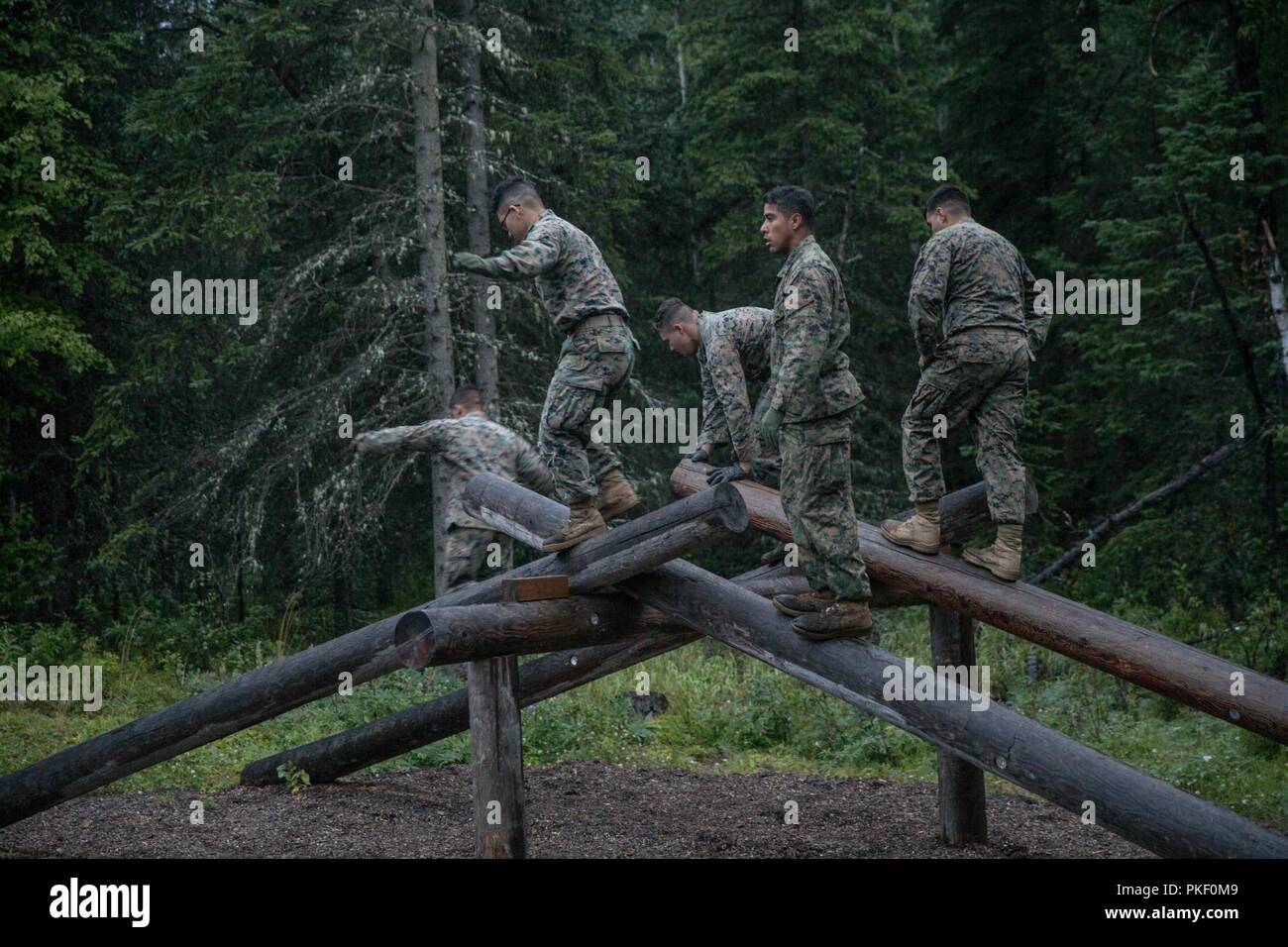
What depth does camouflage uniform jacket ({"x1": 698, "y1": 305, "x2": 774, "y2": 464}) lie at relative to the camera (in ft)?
25.1

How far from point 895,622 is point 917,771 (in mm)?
6703

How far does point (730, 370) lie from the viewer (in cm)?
785

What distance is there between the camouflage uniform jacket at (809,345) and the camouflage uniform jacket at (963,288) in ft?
2.65

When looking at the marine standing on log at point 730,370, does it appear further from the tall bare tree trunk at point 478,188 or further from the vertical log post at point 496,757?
the tall bare tree trunk at point 478,188

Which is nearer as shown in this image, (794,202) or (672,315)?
(794,202)

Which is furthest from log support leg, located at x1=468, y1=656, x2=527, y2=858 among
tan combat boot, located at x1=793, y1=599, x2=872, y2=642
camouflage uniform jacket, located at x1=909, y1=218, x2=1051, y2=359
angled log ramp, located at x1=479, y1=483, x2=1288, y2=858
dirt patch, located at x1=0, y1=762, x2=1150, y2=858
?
camouflage uniform jacket, located at x1=909, y1=218, x2=1051, y2=359

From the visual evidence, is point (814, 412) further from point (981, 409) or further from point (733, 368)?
point (733, 368)

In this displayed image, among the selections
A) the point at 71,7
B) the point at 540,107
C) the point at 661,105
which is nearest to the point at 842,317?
the point at 540,107

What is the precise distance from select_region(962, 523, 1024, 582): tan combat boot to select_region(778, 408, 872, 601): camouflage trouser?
0.84m

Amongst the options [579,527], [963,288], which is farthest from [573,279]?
[963,288]

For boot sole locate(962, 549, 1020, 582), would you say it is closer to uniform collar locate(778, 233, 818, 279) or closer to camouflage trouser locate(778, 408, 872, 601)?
camouflage trouser locate(778, 408, 872, 601)

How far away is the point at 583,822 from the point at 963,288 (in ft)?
14.2

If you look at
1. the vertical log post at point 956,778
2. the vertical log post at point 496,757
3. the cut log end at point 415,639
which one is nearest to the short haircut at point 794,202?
the vertical log post at point 496,757

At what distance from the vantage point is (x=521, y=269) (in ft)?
21.3
